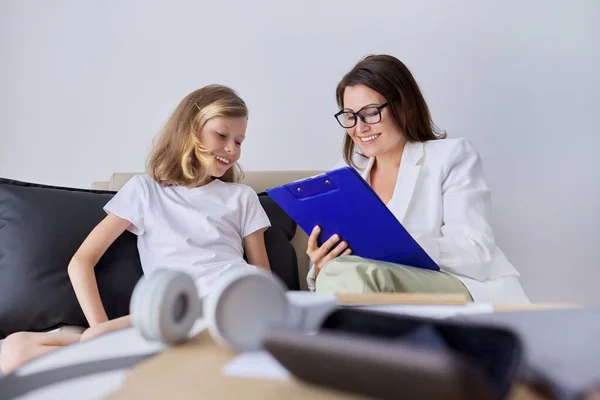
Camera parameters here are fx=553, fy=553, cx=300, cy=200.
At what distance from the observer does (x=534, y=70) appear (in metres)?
1.83

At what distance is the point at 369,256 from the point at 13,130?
4.94 ft

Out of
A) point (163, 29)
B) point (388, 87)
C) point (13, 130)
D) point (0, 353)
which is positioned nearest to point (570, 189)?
point (388, 87)

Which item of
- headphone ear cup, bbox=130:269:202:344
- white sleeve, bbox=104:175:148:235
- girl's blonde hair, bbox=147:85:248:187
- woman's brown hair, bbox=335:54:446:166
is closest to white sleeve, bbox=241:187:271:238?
girl's blonde hair, bbox=147:85:248:187

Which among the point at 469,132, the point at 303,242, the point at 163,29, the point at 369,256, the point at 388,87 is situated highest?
the point at 163,29

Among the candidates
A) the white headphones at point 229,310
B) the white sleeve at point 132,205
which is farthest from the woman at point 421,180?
the white headphones at point 229,310

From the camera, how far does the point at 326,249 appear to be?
124 cm

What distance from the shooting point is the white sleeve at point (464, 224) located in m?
1.24

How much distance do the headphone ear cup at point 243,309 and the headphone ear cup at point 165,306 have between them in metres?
0.03

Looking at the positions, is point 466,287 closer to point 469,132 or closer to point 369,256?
point 369,256

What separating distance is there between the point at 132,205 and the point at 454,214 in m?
0.81

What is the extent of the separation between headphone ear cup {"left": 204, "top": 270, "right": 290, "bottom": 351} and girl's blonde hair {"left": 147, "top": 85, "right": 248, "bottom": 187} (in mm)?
1015

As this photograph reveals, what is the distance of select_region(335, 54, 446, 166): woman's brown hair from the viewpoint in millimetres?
1486

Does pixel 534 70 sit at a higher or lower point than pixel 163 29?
lower

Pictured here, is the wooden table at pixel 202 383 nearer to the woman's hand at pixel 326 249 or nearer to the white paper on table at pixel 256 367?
the white paper on table at pixel 256 367
